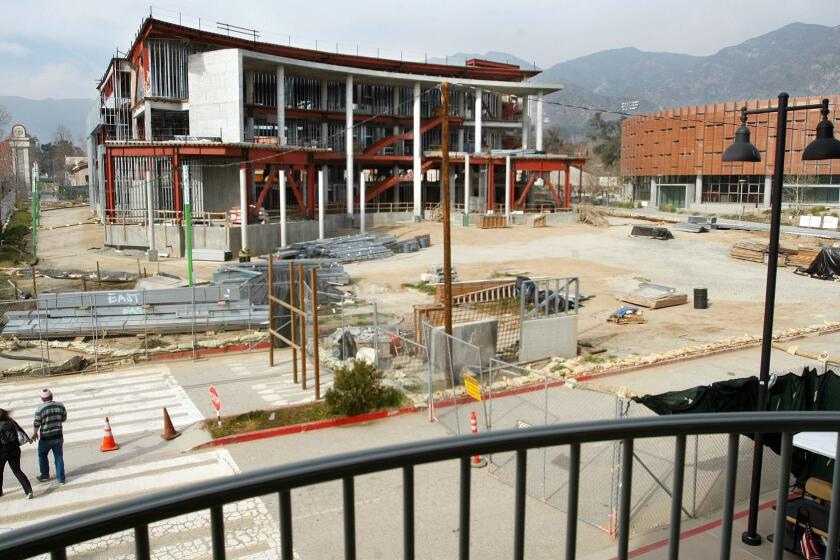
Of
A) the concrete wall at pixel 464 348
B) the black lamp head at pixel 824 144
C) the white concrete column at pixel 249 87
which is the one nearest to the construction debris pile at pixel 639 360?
the concrete wall at pixel 464 348

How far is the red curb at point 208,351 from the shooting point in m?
24.2

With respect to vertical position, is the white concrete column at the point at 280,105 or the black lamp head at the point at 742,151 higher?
the white concrete column at the point at 280,105

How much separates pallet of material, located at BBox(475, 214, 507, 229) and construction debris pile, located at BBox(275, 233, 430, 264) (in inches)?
476

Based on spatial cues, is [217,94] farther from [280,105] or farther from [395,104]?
[395,104]

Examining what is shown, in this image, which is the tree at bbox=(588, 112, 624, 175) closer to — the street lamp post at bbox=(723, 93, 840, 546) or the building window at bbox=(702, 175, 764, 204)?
the building window at bbox=(702, 175, 764, 204)

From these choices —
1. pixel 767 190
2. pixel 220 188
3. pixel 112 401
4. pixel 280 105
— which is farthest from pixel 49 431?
pixel 767 190

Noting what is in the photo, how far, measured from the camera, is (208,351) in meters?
24.9

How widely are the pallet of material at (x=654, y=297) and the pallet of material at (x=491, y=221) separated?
104ft

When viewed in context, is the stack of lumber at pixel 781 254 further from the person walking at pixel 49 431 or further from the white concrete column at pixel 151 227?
the person walking at pixel 49 431

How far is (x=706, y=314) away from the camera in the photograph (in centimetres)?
3120

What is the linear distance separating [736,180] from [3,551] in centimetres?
9693

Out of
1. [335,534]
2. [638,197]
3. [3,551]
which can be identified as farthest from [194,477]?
[638,197]

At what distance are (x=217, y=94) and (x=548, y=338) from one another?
43908 millimetres

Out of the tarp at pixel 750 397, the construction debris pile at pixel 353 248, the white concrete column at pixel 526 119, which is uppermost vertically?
the white concrete column at pixel 526 119
